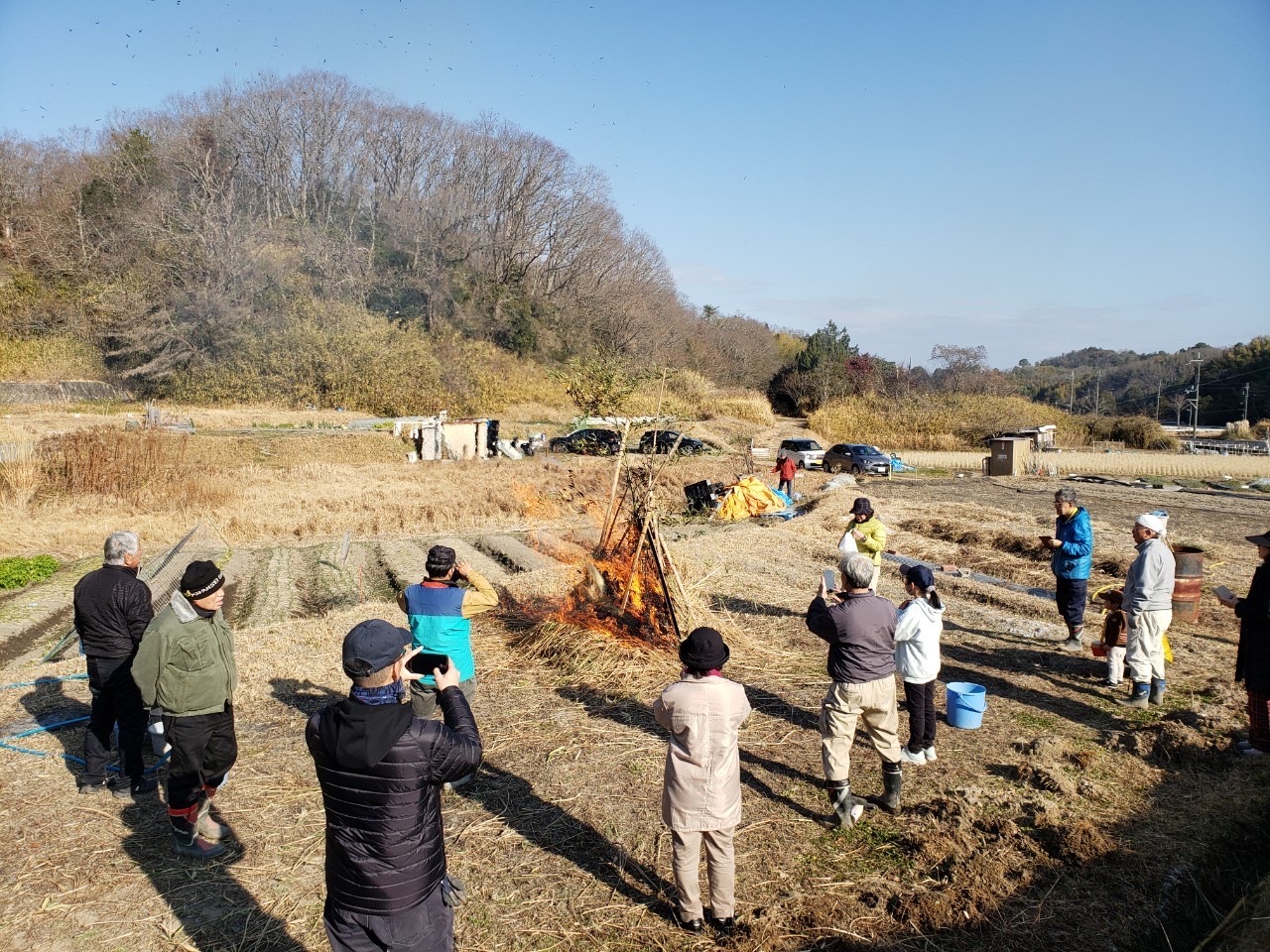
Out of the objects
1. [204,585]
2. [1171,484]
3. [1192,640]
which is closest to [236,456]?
[204,585]

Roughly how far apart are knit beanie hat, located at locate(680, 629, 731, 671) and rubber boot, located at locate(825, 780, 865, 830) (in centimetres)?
168

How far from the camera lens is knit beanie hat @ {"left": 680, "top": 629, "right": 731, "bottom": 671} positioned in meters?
3.68

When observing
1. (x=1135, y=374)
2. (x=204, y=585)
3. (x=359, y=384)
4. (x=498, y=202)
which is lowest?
(x=204, y=585)

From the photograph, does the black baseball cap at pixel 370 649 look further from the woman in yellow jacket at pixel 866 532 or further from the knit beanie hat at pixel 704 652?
the woman in yellow jacket at pixel 866 532

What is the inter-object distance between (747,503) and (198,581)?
14042 mm

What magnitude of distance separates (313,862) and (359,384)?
113ft

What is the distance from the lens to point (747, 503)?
57.7ft

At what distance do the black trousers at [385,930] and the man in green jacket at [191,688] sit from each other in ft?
7.05

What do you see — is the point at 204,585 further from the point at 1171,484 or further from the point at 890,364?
the point at 890,364

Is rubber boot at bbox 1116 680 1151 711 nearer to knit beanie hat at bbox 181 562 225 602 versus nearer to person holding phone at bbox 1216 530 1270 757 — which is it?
person holding phone at bbox 1216 530 1270 757

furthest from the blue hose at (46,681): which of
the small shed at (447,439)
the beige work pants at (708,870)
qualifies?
the small shed at (447,439)

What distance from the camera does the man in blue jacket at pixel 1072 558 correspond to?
768 centimetres

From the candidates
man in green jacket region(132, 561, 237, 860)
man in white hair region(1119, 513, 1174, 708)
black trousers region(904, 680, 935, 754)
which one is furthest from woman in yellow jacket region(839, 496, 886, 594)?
man in green jacket region(132, 561, 237, 860)

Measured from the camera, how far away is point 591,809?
512 cm
